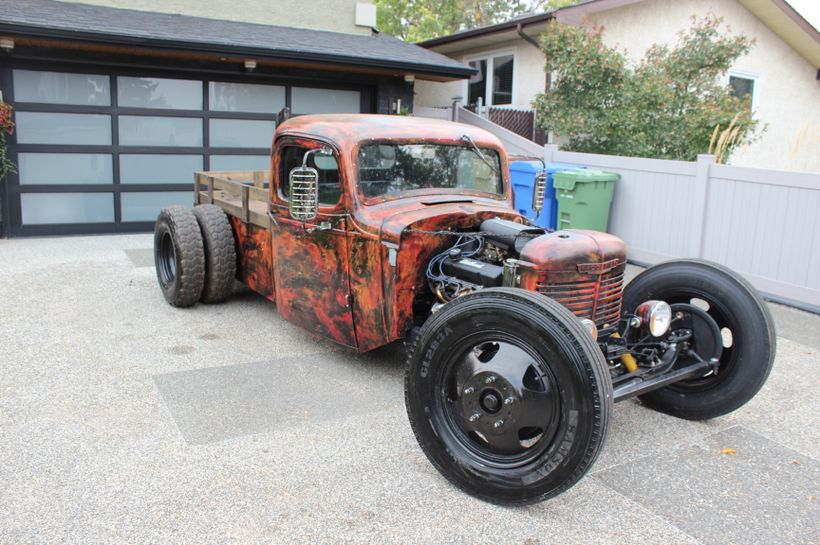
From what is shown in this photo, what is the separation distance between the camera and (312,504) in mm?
3098

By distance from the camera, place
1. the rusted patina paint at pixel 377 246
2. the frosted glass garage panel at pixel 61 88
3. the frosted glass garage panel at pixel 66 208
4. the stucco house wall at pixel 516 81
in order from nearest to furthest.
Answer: the rusted patina paint at pixel 377 246 < the frosted glass garage panel at pixel 61 88 < the frosted glass garage panel at pixel 66 208 < the stucco house wall at pixel 516 81

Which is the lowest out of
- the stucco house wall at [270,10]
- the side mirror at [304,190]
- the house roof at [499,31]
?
the side mirror at [304,190]

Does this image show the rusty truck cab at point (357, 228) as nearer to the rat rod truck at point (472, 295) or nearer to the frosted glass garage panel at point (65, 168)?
the rat rod truck at point (472, 295)

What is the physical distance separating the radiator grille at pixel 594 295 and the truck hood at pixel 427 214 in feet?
2.95

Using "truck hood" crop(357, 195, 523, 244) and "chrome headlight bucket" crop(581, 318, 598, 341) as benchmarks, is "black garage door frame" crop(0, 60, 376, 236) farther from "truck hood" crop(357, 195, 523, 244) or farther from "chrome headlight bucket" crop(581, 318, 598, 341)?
"chrome headlight bucket" crop(581, 318, 598, 341)

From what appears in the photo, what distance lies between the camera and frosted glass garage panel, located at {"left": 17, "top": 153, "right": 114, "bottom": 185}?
9516 millimetres

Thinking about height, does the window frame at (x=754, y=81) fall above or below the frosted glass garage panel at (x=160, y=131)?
above

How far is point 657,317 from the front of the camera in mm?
3756

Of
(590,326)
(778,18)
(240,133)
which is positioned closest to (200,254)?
(590,326)

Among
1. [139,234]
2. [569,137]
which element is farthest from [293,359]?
[569,137]

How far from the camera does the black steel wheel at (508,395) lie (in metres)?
2.82

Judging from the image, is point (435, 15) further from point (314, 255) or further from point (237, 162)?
point (314, 255)

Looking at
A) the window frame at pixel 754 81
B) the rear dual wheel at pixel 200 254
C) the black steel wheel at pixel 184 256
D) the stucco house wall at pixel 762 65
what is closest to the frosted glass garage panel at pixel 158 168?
the black steel wheel at pixel 184 256

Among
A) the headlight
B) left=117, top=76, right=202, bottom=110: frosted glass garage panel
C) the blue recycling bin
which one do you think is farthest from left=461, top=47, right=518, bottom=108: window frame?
the headlight
